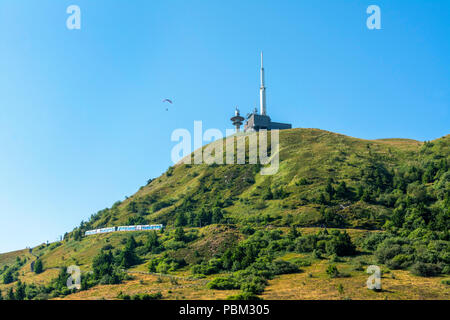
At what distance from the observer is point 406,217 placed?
5959 cm

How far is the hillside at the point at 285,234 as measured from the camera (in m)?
39.4

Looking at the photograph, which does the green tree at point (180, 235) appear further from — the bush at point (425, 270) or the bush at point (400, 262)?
the bush at point (425, 270)

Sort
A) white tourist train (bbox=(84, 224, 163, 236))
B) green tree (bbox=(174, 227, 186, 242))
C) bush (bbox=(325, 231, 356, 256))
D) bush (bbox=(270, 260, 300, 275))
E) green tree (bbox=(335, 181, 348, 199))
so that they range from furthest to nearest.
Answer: white tourist train (bbox=(84, 224, 163, 236)) → green tree (bbox=(335, 181, 348, 199)) → green tree (bbox=(174, 227, 186, 242)) → bush (bbox=(325, 231, 356, 256)) → bush (bbox=(270, 260, 300, 275))

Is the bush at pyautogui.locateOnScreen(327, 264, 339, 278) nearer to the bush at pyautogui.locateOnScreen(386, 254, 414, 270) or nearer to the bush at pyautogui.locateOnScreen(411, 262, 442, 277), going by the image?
the bush at pyautogui.locateOnScreen(386, 254, 414, 270)

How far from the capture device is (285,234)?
6200 cm

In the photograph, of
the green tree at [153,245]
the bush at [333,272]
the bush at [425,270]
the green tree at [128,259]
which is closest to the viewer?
the bush at [425,270]

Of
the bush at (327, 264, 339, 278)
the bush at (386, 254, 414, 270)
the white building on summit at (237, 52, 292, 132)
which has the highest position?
the white building on summit at (237, 52, 292, 132)

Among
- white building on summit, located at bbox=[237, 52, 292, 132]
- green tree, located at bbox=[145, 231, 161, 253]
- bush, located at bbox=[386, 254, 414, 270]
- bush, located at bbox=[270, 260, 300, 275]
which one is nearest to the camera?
bush, located at bbox=[386, 254, 414, 270]

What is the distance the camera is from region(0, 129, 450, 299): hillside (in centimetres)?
3938

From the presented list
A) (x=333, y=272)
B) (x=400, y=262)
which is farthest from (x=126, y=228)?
(x=400, y=262)

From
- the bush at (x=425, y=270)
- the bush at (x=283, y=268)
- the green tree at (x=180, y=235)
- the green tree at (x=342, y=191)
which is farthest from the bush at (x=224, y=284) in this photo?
the green tree at (x=342, y=191)

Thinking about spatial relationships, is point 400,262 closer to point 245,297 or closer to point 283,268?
point 283,268

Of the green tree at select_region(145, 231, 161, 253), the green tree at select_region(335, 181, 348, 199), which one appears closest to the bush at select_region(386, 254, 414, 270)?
the green tree at select_region(335, 181, 348, 199)
